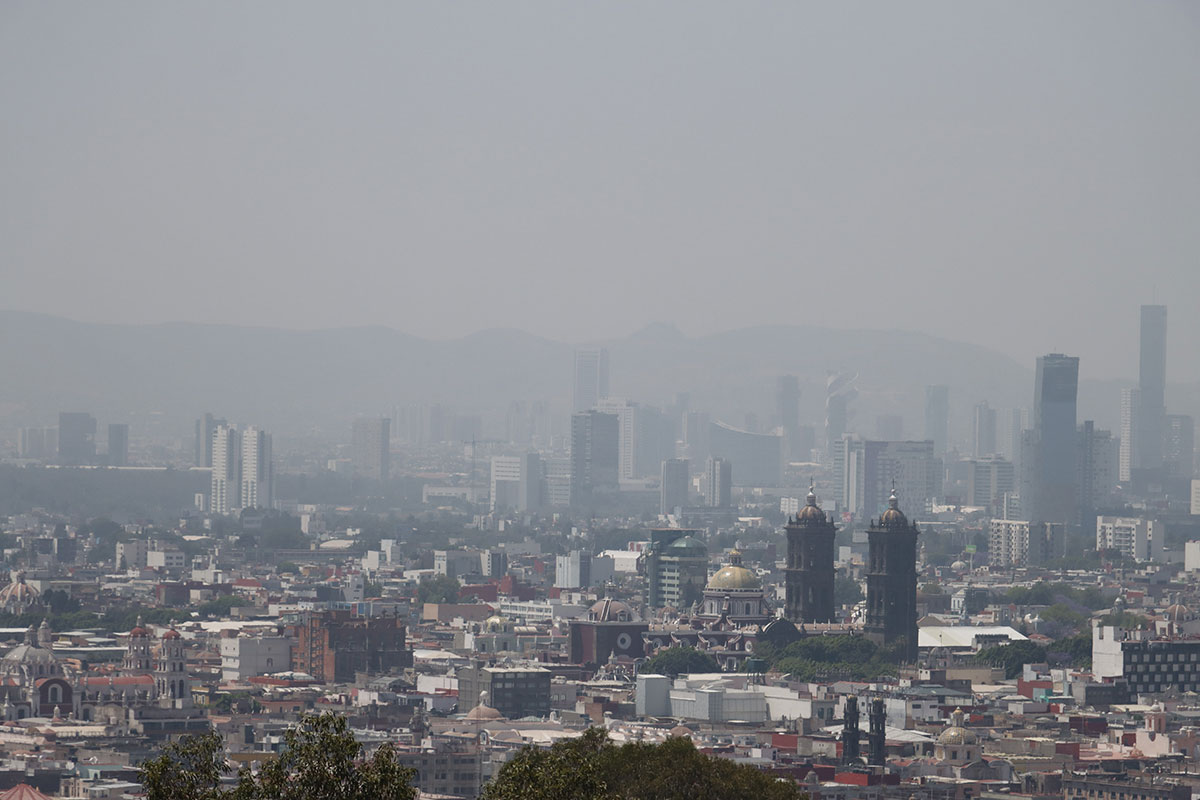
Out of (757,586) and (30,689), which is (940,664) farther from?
(30,689)

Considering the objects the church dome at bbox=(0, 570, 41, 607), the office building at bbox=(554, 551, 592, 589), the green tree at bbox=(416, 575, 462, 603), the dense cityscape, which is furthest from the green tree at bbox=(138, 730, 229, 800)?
the office building at bbox=(554, 551, 592, 589)

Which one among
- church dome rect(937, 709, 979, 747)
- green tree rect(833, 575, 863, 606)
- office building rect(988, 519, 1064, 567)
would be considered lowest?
church dome rect(937, 709, 979, 747)

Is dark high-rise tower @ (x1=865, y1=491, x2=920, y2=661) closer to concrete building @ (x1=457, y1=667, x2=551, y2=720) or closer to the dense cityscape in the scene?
the dense cityscape

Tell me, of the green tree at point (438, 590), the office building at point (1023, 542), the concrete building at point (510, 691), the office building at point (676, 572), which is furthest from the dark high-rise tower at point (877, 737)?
the office building at point (1023, 542)

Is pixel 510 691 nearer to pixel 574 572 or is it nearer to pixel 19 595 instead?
pixel 19 595

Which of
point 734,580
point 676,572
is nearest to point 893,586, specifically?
point 734,580

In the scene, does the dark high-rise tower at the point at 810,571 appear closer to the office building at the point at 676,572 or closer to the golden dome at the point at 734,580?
the golden dome at the point at 734,580
